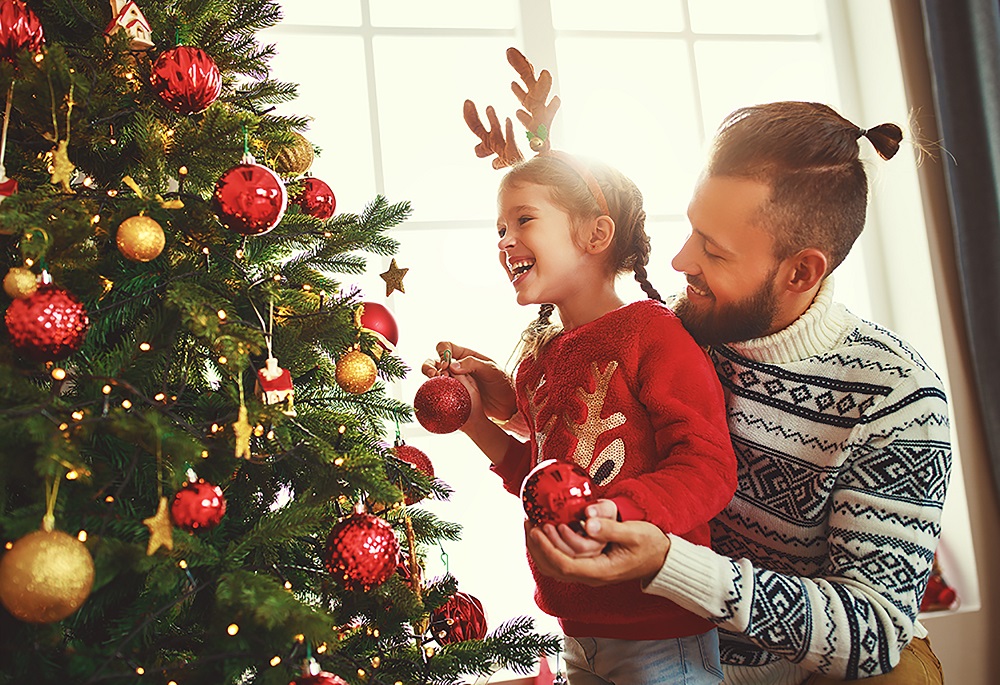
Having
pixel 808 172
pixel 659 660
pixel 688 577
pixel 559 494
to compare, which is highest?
pixel 808 172

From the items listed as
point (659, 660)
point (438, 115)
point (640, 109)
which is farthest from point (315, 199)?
point (640, 109)

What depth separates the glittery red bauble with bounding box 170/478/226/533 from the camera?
31.8 inches

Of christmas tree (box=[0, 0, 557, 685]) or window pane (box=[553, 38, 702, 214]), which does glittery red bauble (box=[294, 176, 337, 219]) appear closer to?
christmas tree (box=[0, 0, 557, 685])

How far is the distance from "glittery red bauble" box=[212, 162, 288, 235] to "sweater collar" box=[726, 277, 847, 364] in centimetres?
67

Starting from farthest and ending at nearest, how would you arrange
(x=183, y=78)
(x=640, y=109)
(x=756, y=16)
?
(x=756, y=16) < (x=640, y=109) < (x=183, y=78)

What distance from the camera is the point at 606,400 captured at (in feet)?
3.63

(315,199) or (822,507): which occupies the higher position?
(315,199)

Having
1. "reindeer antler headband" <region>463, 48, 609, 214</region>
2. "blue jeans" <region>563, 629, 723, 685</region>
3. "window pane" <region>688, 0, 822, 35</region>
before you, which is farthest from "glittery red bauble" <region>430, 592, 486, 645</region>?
"window pane" <region>688, 0, 822, 35</region>

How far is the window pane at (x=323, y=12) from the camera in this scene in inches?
81.4

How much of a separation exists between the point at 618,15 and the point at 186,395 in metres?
1.77

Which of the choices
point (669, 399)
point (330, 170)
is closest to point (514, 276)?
point (669, 399)

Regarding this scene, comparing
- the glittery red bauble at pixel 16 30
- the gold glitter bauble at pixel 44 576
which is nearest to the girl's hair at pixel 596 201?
the glittery red bauble at pixel 16 30

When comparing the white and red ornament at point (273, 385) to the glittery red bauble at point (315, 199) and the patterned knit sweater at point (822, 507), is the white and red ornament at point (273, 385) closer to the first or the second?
the glittery red bauble at point (315, 199)

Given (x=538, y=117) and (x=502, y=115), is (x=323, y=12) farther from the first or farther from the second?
(x=538, y=117)
